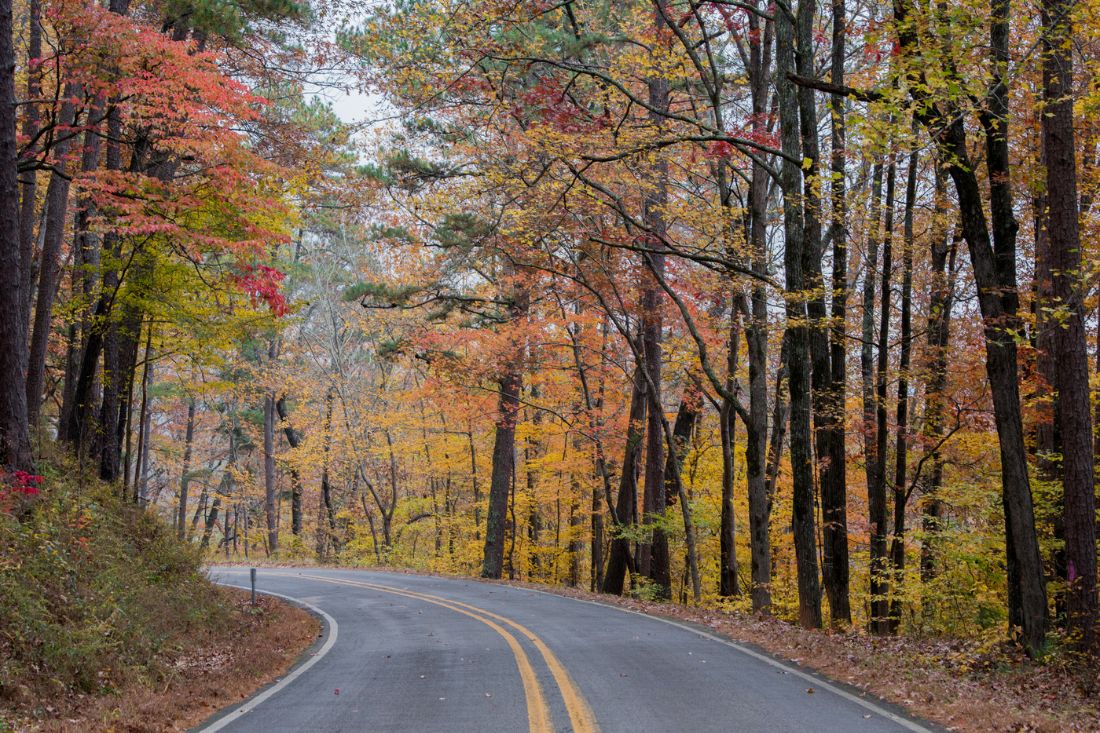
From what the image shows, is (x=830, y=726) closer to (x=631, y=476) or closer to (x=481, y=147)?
(x=631, y=476)

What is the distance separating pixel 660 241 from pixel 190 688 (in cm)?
1154

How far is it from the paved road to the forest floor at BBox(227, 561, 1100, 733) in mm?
456

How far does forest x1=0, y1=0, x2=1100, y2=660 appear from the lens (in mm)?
9508

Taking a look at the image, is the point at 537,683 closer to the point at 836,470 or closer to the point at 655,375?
the point at 836,470

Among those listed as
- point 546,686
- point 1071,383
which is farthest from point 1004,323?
point 546,686

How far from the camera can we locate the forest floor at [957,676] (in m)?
6.50

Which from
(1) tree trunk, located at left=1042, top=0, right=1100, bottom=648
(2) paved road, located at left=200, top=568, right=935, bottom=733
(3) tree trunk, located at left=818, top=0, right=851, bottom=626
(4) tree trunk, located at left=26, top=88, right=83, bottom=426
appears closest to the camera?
(2) paved road, located at left=200, top=568, right=935, bottom=733

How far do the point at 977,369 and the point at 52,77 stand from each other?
1879 cm

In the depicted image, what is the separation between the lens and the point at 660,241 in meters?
15.9

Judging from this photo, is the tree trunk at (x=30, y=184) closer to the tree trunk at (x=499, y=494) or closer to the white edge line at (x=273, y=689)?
the white edge line at (x=273, y=689)

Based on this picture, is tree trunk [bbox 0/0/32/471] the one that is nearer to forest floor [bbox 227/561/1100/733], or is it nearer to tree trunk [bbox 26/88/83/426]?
tree trunk [bbox 26/88/83/426]

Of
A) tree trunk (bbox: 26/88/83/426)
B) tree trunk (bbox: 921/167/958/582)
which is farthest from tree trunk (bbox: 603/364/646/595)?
tree trunk (bbox: 26/88/83/426)

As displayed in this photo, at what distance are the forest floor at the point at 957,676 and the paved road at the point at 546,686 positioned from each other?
0.46 metres

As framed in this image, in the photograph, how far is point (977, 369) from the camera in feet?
49.9
